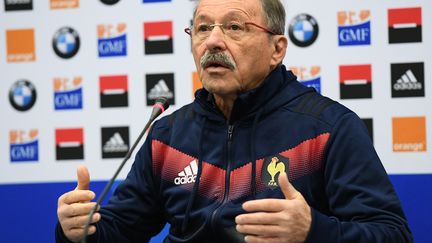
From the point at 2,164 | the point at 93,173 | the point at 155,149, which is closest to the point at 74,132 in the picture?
the point at 93,173

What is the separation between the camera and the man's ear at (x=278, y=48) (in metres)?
1.86

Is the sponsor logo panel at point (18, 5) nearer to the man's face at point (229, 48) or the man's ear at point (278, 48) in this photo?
the man's face at point (229, 48)

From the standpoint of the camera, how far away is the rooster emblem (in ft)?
5.54

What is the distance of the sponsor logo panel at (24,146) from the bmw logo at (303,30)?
1320 millimetres

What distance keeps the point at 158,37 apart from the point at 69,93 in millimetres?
512

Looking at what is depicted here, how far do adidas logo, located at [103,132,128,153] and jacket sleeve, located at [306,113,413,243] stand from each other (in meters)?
1.45

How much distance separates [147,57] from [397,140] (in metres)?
1.19

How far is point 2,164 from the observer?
3.04m

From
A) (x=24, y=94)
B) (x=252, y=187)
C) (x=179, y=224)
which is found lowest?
(x=179, y=224)

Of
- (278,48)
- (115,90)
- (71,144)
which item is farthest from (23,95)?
(278,48)

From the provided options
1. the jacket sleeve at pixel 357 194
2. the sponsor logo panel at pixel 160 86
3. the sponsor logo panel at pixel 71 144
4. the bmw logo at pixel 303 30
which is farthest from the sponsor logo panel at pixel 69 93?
the jacket sleeve at pixel 357 194

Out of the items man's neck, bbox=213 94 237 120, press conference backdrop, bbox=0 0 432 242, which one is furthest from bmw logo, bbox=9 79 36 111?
man's neck, bbox=213 94 237 120

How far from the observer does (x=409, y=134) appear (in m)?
2.65

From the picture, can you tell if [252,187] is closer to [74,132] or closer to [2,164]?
[74,132]
